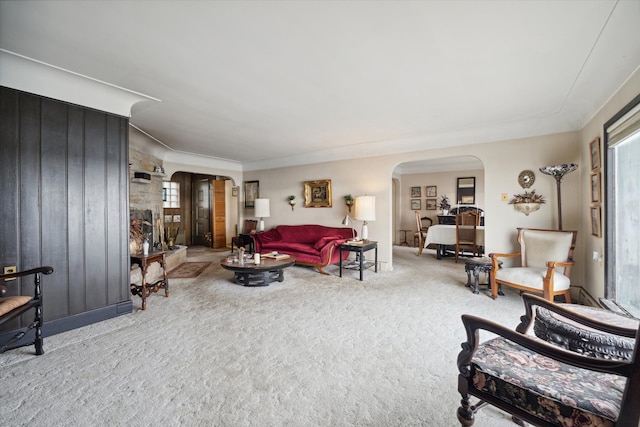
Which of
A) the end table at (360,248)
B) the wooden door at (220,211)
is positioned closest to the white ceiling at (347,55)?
the end table at (360,248)

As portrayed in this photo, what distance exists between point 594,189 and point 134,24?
185 inches

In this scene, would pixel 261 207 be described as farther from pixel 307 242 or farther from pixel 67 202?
pixel 67 202

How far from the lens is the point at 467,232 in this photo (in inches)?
256

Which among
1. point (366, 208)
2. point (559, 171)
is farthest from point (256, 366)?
point (559, 171)

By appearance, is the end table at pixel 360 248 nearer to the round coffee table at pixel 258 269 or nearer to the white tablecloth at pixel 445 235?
the round coffee table at pixel 258 269

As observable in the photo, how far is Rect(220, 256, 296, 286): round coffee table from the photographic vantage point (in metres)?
4.04

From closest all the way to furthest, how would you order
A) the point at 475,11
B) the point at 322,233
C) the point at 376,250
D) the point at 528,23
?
the point at 475,11
the point at 528,23
the point at 376,250
the point at 322,233

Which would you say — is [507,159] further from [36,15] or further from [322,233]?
[36,15]

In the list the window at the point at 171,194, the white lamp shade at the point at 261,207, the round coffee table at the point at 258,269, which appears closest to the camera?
the round coffee table at the point at 258,269

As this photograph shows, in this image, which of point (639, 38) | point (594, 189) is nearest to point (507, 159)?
point (594, 189)

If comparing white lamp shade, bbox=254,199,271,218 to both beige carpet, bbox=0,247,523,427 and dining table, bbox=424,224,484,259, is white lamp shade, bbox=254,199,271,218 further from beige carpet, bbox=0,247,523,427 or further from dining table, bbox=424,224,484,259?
dining table, bbox=424,224,484,259

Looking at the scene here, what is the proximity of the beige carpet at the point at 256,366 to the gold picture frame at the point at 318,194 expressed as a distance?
2.85 meters

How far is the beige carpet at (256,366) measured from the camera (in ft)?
5.26

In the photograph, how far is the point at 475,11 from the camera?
1.74 m
